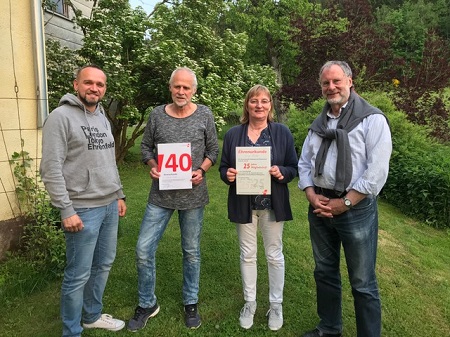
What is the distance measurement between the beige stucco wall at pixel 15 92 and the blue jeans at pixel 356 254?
130 inches

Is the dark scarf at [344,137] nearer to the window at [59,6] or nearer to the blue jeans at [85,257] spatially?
the blue jeans at [85,257]

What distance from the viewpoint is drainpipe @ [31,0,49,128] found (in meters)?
4.00

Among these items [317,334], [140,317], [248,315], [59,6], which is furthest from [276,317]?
[59,6]

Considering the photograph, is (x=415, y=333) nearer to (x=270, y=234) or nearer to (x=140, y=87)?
(x=270, y=234)

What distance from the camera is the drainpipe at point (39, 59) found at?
4.00m

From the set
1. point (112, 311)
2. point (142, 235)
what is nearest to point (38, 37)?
point (142, 235)

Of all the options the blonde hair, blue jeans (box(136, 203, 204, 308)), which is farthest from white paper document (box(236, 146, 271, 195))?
blue jeans (box(136, 203, 204, 308))

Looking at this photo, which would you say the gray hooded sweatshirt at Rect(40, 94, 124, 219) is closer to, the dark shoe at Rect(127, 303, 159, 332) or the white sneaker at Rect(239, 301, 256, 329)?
the dark shoe at Rect(127, 303, 159, 332)

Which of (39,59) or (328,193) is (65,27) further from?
(328,193)

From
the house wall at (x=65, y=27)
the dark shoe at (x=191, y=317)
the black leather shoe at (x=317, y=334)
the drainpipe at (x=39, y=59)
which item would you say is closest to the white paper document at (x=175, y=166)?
the dark shoe at (x=191, y=317)

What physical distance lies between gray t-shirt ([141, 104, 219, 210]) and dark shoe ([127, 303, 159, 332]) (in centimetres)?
107

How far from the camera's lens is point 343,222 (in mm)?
2600

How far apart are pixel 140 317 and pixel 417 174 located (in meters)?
6.16

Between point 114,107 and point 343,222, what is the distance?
31.9ft
